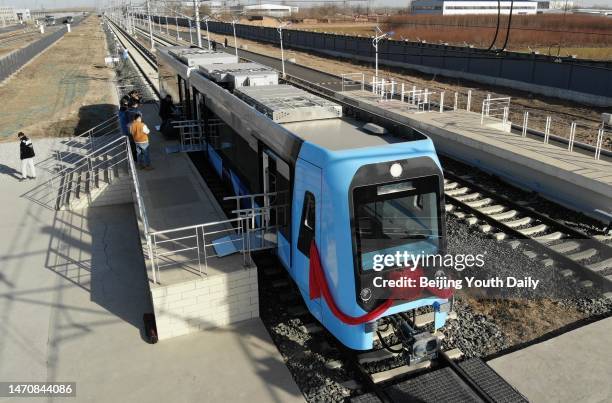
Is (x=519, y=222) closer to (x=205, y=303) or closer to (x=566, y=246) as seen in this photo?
(x=566, y=246)

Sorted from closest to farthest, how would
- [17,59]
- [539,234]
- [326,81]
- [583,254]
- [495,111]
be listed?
[583,254] → [539,234] → [495,111] → [326,81] → [17,59]

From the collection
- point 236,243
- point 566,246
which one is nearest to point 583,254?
point 566,246

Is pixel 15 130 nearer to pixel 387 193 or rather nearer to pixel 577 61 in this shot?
pixel 387 193

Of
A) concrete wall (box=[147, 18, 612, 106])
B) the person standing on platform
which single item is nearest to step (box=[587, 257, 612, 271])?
the person standing on platform

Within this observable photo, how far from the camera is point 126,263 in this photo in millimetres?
11297

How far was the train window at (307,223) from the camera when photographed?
743cm

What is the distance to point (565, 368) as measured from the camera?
7676 millimetres

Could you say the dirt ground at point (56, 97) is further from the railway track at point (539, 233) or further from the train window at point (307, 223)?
the train window at point (307, 223)

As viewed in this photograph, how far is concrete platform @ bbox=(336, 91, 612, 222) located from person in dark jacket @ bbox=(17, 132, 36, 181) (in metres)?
13.4

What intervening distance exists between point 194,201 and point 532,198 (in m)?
8.94

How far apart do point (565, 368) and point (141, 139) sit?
11.5 metres

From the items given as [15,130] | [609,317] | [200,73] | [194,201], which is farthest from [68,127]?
[609,317]

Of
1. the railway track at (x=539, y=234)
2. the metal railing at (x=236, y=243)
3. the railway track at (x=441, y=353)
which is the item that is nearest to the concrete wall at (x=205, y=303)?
the metal railing at (x=236, y=243)

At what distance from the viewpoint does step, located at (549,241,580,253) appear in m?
11.1
